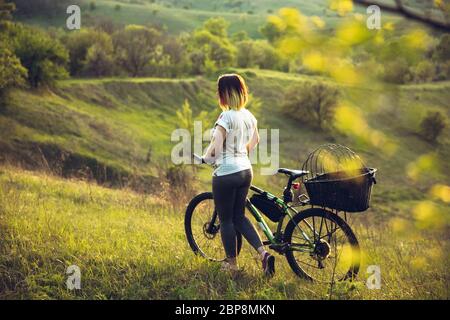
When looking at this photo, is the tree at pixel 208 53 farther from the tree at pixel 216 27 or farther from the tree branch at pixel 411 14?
the tree branch at pixel 411 14

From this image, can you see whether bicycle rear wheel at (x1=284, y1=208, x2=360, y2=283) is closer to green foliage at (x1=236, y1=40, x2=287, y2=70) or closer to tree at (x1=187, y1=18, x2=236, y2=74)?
tree at (x1=187, y1=18, x2=236, y2=74)

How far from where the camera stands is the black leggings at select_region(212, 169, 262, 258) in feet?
15.4

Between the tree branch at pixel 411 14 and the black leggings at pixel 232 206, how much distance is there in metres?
3.07

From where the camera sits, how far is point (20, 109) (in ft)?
87.2

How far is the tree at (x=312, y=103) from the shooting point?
40.5 m

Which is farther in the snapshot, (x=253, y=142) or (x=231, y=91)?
(x=253, y=142)

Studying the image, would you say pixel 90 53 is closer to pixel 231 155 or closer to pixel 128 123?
pixel 128 123

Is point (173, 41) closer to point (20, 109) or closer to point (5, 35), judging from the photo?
point (5, 35)

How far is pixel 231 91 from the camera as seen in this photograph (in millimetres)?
4660

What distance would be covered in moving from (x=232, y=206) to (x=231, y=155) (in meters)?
0.51

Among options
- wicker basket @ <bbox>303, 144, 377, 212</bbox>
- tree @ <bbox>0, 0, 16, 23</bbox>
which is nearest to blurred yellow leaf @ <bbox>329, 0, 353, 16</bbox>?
wicker basket @ <bbox>303, 144, 377, 212</bbox>

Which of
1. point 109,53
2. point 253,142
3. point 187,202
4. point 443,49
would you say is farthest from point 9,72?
point 443,49

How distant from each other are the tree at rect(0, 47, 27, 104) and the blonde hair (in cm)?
2446
